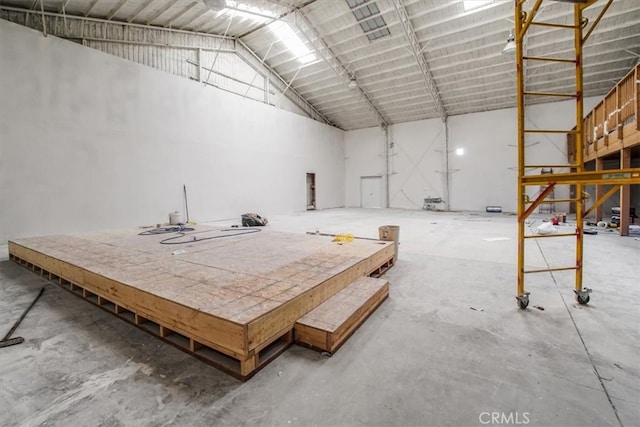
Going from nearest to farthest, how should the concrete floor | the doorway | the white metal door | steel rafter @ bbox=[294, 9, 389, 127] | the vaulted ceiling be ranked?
the concrete floor → the vaulted ceiling → steel rafter @ bbox=[294, 9, 389, 127] → the doorway → the white metal door

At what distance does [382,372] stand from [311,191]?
14.7 meters

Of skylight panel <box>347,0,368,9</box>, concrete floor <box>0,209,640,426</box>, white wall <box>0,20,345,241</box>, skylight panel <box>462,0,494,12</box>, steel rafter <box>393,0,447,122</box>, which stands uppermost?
skylight panel <box>347,0,368,9</box>

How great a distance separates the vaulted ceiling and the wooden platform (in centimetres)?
584

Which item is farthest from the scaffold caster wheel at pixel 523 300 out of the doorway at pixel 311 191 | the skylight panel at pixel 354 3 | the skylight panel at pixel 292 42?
the doorway at pixel 311 191

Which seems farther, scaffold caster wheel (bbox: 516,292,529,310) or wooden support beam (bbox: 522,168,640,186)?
scaffold caster wheel (bbox: 516,292,529,310)

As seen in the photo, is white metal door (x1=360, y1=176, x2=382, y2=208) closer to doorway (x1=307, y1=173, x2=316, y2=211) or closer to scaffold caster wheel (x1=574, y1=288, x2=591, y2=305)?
doorway (x1=307, y1=173, x2=316, y2=211)

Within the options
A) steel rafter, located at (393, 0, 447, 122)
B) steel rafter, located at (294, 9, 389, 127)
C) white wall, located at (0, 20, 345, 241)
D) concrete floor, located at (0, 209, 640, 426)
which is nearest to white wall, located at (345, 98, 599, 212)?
steel rafter, located at (393, 0, 447, 122)

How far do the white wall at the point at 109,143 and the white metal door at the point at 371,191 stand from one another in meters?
7.41

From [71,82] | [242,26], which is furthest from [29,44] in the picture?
[242,26]

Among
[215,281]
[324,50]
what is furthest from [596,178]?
[324,50]

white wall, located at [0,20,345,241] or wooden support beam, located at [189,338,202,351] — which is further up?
white wall, located at [0,20,345,241]

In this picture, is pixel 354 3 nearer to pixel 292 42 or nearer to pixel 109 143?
pixel 292 42

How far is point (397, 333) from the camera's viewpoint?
258cm

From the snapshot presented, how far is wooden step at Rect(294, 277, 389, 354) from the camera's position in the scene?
7.43 feet
